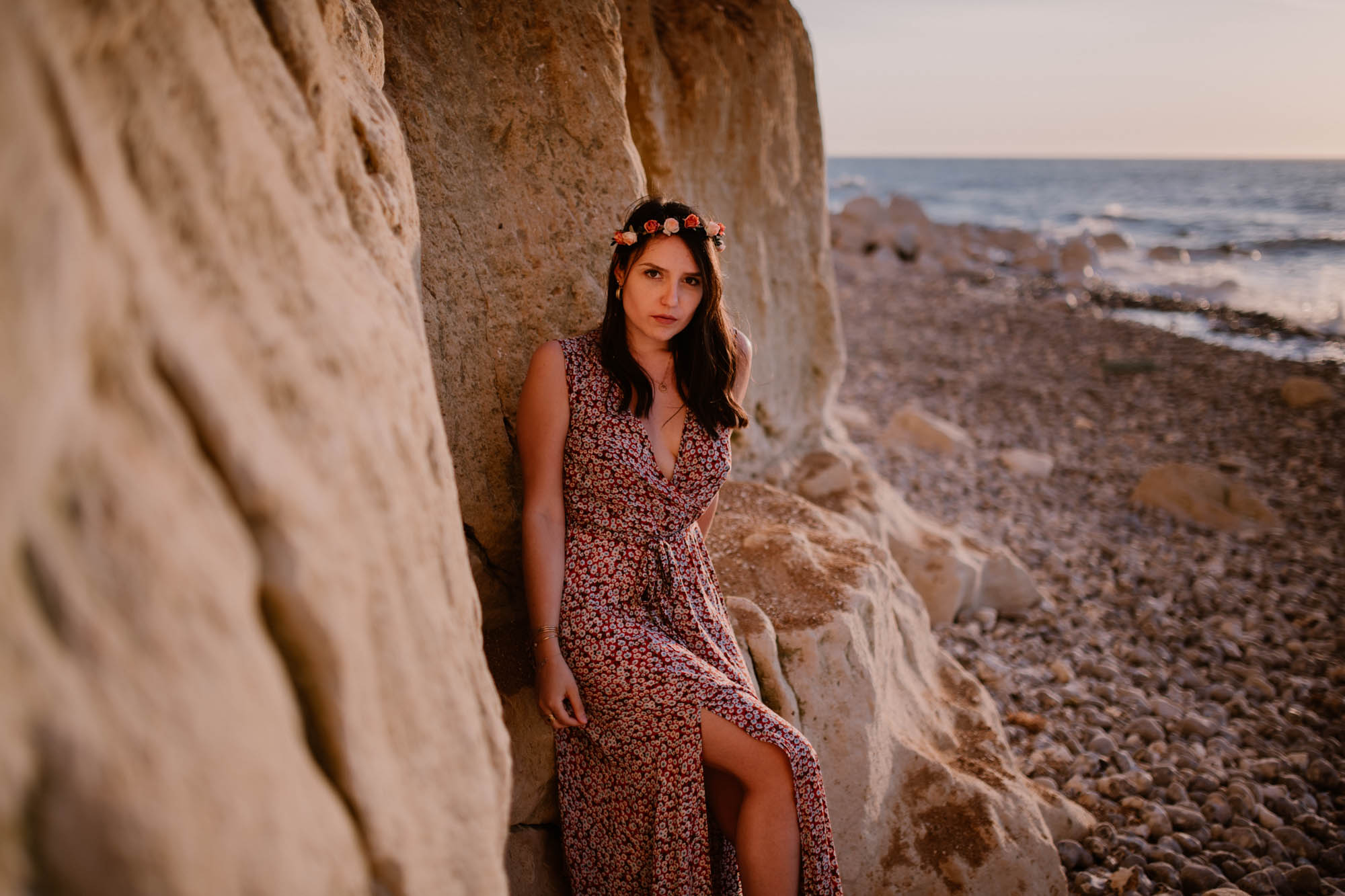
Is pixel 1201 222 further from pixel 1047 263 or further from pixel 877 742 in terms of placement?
pixel 877 742

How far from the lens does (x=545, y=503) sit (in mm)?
2578

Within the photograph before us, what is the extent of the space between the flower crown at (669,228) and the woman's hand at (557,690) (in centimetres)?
129

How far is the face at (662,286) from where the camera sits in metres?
2.71

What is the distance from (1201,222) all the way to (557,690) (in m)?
36.8

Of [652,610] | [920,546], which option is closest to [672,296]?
[652,610]

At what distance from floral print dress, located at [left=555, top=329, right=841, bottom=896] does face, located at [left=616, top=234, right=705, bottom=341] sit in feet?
0.67

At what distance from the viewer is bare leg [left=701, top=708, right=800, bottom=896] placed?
87.7 inches

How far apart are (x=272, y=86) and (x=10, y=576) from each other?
92 cm

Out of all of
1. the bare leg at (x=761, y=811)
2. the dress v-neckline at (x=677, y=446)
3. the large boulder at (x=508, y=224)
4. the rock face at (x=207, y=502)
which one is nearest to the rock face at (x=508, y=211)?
the large boulder at (x=508, y=224)

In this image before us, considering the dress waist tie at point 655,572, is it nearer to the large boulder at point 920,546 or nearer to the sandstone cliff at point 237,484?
the sandstone cliff at point 237,484

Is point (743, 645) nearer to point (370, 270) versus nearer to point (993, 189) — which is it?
point (370, 270)

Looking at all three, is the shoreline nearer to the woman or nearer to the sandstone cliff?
the woman

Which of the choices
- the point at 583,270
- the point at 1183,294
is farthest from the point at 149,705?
the point at 1183,294

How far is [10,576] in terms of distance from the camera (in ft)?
2.52
